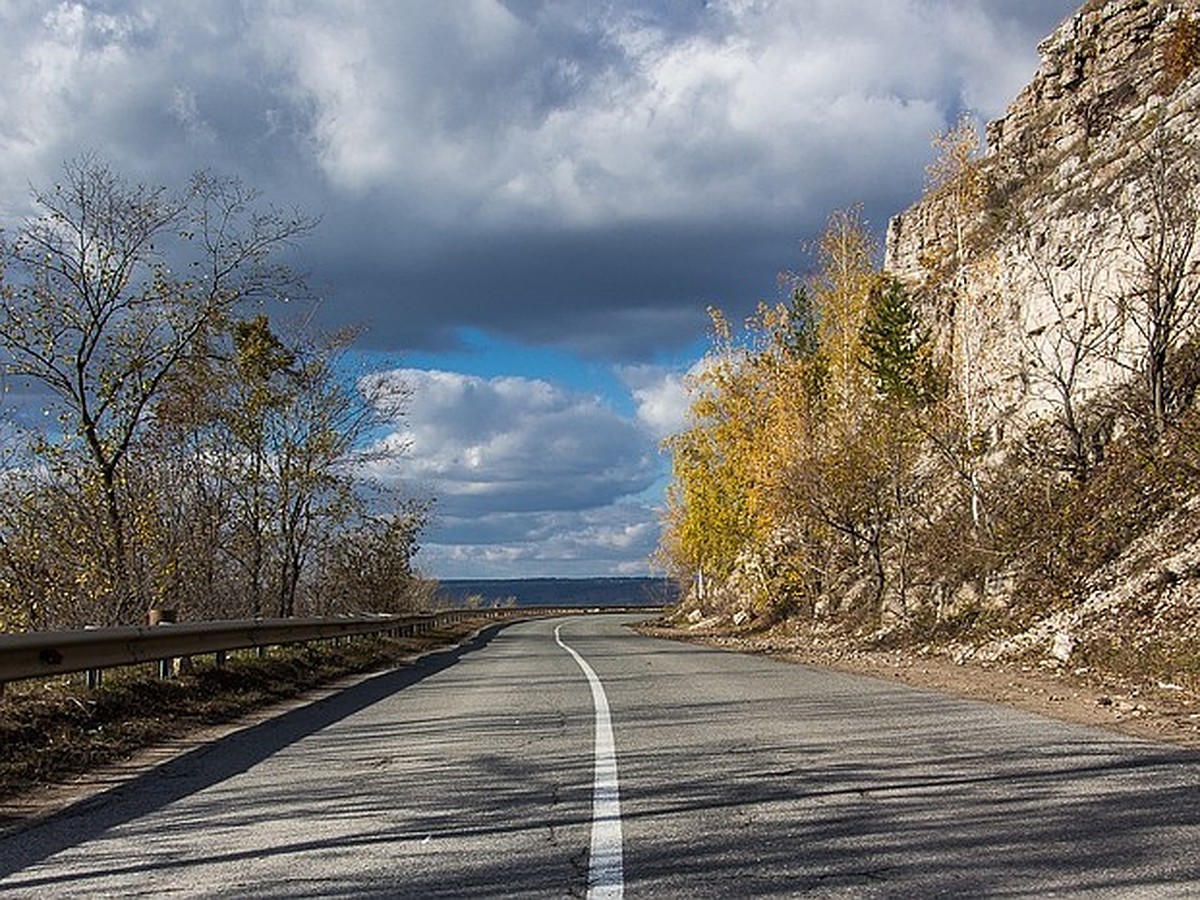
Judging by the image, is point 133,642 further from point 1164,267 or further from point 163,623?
point 1164,267

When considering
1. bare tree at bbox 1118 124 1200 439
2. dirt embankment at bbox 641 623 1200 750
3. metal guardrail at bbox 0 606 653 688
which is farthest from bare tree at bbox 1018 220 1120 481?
metal guardrail at bbox 0 606 653 688

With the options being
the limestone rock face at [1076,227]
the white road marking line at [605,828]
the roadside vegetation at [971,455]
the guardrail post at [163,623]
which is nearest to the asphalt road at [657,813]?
the white road marking line at [605,828]

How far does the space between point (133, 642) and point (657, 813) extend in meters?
6.91

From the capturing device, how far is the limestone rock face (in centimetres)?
2477

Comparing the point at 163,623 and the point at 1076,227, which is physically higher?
the point at 1076,227

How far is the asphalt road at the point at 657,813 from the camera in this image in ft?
16.3

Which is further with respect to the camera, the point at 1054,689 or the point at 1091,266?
the point at 1091,266

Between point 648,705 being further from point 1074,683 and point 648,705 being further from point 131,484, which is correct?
point 131,484

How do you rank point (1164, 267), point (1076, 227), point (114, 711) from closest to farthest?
point (114, 711) → point (1164, 267) → point (1076, 227)

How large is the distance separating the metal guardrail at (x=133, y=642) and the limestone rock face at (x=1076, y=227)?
49.1ft

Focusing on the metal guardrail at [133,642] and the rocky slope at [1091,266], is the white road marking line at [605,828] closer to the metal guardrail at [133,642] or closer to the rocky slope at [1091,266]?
the metal guardrail at [133,642]

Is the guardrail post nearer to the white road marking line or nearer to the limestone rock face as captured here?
the white road marking line

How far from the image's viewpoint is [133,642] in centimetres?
1114

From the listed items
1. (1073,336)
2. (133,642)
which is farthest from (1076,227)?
(133,642)
